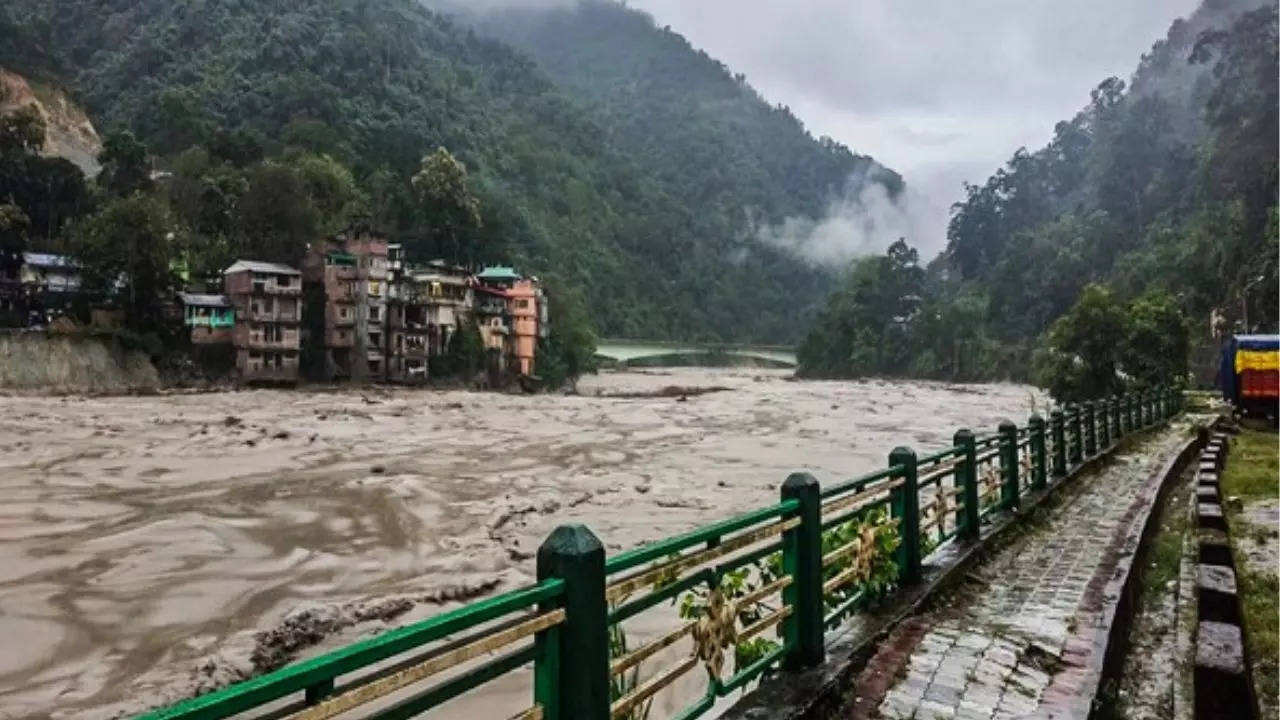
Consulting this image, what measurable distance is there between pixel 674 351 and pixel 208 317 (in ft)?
200

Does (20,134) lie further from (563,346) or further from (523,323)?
(563,346)

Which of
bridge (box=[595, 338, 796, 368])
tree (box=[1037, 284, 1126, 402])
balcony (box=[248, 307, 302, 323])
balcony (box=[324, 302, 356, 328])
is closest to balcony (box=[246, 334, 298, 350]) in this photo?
balcony (box=[248, 307, 302, 323])

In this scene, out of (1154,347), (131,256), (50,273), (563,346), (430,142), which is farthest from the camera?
(430,142)

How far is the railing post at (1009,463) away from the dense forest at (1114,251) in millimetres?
28180

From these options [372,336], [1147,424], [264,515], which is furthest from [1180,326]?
[372,336]

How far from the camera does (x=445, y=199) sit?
7062 centimetres

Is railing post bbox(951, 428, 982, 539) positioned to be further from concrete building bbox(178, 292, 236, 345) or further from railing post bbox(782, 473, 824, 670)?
concrete building bbox(178, 292, 236, 345)

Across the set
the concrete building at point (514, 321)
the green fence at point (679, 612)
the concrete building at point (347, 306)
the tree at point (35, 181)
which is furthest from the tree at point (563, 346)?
the green fence at point (679, 612)

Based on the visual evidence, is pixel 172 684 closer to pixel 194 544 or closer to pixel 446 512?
pixel 194 544

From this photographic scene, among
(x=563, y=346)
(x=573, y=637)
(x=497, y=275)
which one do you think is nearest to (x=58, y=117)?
(x=497, y=275)

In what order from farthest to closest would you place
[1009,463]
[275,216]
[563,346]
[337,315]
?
1. [563,346]
2. [275,216]
3. [337,315]
4. [1009,463]

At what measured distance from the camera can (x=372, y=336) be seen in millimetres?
54188

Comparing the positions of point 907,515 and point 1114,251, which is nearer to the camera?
point 907,515

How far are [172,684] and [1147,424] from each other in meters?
24.0
